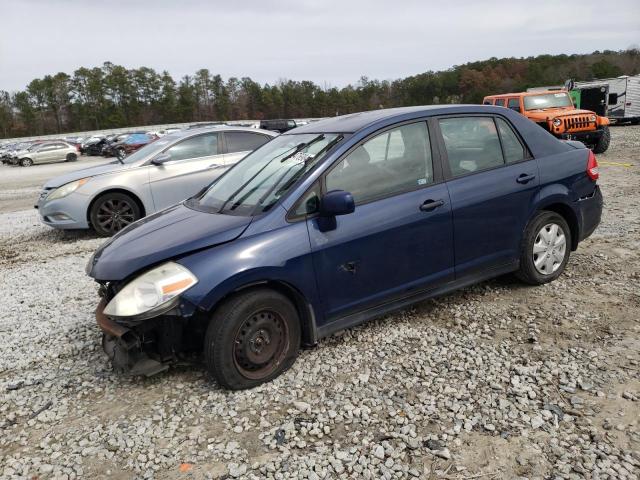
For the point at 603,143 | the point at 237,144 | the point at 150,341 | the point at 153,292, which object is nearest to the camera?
the point at 153,292

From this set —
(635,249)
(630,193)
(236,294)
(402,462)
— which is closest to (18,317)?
(236,294)

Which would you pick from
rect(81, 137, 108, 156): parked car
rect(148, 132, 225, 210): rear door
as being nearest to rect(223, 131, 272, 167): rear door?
rect(148, 132, 225, 210): rear door

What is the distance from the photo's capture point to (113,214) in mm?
7551

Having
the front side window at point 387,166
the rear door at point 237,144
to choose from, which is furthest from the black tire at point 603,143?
the front side window at point 387,166

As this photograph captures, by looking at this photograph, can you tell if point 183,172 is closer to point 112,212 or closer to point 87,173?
point 112,212

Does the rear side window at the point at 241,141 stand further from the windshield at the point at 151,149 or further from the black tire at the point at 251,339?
the black tire at the point at 251,339

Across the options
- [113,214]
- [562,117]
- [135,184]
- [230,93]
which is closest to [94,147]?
[113,214]

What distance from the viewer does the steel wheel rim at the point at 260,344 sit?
9.98 feet

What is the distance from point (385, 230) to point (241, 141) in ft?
17.5

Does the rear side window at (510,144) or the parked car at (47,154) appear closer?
the rear side window at (510,144)

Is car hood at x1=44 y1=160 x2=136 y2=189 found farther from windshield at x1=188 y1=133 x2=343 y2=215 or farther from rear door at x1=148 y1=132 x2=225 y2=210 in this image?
windshield at x1=188 y1=133 x2=343 y2=215

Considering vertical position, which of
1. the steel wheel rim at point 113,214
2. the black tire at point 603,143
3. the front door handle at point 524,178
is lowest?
the black tire at point 603,143

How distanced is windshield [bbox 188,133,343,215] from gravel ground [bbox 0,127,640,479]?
3.88 ft

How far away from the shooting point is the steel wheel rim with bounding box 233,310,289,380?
3.04 meters
